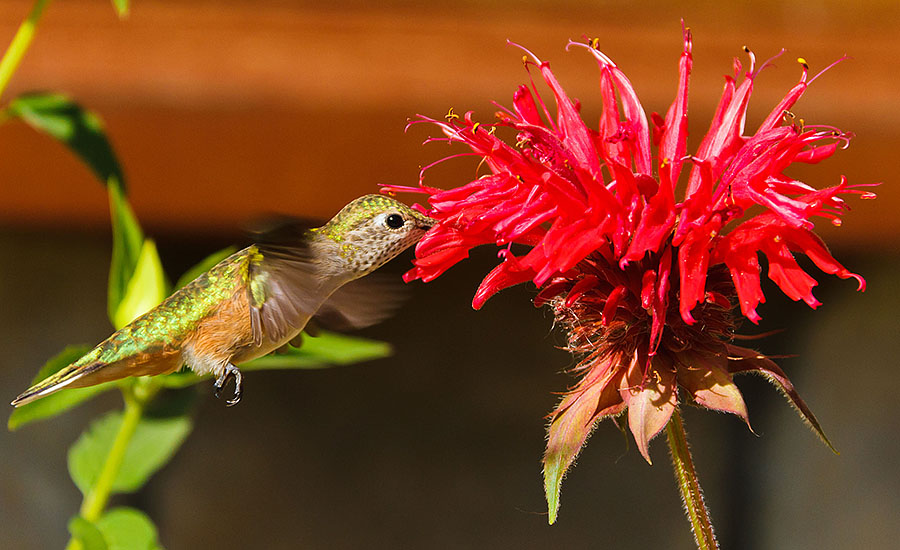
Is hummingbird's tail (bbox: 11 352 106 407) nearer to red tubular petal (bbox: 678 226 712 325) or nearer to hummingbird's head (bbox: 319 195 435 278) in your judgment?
hummingbird's head (bbox: 319 195 435 278)

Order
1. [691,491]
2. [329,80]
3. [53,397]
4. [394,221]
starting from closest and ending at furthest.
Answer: [691,491], [394,221], [53,397], [329,80]

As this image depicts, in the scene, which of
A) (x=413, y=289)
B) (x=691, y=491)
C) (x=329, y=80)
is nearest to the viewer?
(x=691, y=491)

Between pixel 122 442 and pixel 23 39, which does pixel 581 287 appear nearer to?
pixel 122 442

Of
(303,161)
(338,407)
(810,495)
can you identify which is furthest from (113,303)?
(810,495)

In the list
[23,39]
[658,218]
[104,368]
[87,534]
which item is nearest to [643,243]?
[658,218]

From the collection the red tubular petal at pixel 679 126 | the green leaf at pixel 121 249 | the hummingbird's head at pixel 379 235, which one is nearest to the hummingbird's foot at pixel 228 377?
the hummingbird's head at pixel 379 235

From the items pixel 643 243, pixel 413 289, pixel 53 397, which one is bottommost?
pixel 413 289

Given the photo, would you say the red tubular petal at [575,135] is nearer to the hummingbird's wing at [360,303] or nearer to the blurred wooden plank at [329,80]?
the hummingbird's wing at [360,303]

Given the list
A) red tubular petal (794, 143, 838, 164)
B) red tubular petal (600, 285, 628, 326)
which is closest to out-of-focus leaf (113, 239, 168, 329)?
red tubular petal (600, 285, 628, 326)
